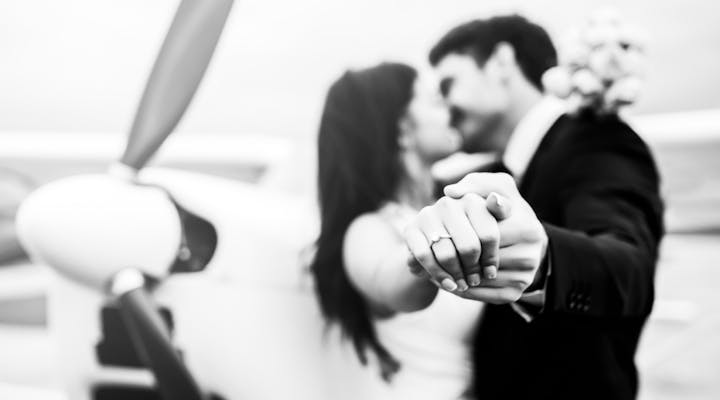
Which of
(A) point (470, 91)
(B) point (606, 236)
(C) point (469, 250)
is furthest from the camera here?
(A) point (470, 91)

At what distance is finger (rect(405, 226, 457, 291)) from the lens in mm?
397

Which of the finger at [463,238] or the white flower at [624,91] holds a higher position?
the white flower at [624,91]

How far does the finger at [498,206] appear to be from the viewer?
0.40 metres

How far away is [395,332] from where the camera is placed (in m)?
0.92

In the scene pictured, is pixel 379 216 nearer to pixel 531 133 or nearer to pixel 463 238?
pixel 531 133

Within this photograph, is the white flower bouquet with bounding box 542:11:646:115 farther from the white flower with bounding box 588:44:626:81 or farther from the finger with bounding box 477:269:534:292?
the finger with bounding box 477:269:534:292

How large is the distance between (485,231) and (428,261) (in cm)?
4

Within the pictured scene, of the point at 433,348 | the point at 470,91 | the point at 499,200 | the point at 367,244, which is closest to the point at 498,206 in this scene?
the point at 499,200

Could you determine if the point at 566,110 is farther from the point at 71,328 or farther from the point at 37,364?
the point at 37,364

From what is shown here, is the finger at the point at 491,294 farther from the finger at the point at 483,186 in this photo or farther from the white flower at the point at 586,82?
the white flower at the point at 586,82

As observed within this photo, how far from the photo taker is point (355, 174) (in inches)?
35.7

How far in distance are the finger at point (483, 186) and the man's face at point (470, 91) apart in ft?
2.39

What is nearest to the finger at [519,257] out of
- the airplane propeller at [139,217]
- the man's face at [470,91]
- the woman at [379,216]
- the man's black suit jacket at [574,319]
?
the man's black suit jacket at [574,319]

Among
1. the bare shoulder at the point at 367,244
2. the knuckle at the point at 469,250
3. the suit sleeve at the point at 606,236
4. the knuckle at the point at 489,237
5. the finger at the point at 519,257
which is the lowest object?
the bare shoulder at the point at 367,244
